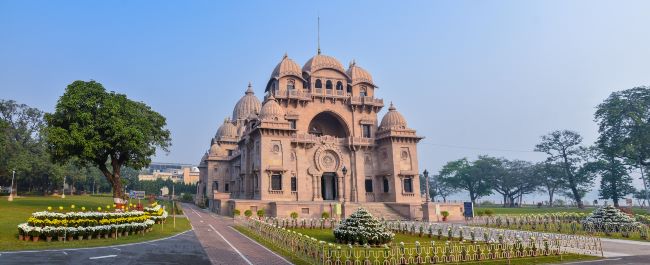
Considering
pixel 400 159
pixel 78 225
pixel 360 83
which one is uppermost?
pixel 360 83

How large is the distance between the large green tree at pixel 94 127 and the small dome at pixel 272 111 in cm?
1299

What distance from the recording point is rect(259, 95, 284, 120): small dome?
47.2 m

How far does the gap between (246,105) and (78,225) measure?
57.5m

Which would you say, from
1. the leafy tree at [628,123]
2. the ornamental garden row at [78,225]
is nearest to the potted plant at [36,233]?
the ornamental garden row at [78,225]

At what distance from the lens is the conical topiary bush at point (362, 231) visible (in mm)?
22344

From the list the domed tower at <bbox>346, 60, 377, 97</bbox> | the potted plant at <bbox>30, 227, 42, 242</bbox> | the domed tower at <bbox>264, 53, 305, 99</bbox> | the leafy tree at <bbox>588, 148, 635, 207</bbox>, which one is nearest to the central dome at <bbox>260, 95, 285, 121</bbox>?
the domed tower at <bbox>264, 53, 305, 99</bbox>

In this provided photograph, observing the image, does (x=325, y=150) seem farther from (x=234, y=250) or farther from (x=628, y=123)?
(x=628, y=123)

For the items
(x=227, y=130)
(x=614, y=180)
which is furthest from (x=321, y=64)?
(x=614, y=180)

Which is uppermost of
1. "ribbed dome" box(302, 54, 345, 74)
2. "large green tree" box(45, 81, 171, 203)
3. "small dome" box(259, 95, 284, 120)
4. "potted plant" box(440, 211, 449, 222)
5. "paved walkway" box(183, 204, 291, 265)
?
"ribbed dome" box(302, 54, 345, 74)

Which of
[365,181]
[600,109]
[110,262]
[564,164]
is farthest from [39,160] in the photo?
[564,164]

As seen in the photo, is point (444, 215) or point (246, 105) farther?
point (246, 105)

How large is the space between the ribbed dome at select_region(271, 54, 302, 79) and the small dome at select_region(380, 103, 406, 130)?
491 inches

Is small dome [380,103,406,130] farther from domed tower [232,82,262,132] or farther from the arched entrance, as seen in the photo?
domed tower [232,82,262,132]

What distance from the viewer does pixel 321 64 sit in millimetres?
55531
